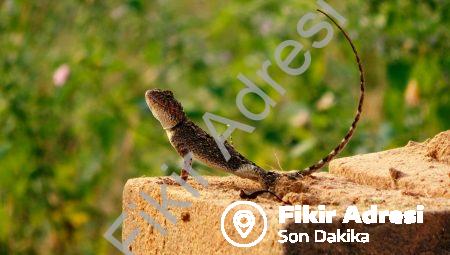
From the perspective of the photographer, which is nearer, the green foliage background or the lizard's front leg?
the lizard's front leg

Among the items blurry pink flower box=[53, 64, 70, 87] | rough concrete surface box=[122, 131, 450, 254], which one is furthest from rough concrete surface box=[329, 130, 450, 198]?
blurry pink flower box=[53, 64, 70, 87]

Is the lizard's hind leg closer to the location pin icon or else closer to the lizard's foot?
the lizard's foot

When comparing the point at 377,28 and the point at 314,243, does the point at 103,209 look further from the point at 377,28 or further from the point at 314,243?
the point at 314,243

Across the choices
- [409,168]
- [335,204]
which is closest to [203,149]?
[335,204]

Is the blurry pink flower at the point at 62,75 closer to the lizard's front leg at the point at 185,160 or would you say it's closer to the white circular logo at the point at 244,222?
the lizard's front leg at the point at 185,160

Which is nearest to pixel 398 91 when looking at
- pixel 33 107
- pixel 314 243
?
pixel 33 107

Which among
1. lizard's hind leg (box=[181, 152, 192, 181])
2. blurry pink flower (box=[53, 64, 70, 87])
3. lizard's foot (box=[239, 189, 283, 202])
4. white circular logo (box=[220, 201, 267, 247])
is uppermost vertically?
blurry pink flower (box=[53, 64, 70, 87])

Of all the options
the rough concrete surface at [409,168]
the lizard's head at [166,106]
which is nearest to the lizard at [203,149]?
the lizard's head at [166,106]
